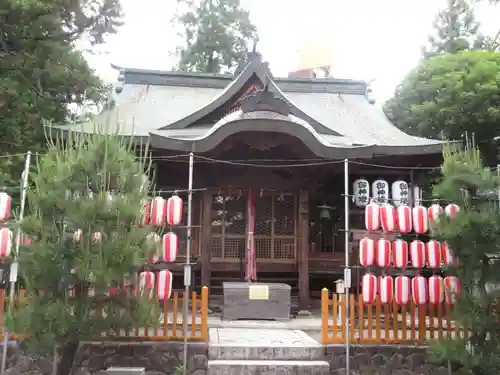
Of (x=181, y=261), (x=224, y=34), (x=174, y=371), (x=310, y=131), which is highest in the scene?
(x=224, y=34)

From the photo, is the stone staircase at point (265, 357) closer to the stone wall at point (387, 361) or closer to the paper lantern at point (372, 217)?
the stone wall at point (387, 361)

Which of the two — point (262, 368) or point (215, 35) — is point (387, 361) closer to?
point (262, 368)

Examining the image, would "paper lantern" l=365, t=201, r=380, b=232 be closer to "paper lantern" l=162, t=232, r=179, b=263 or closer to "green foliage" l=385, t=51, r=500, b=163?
"paper lantern" l=162, t=232, r=179, b=263

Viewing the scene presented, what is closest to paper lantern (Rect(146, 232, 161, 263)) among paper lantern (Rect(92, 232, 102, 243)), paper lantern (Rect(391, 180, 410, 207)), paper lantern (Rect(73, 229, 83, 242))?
paper lantern (Rect(92, 232, 102, 243))

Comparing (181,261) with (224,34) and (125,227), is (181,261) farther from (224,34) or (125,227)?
(224,34)

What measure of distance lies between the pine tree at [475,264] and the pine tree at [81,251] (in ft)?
13.5

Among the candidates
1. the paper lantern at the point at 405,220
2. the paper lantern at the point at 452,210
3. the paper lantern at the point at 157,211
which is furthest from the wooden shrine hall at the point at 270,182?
the paper lantern at the point at 452,210

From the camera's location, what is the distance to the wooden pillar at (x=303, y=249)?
10.4 meters

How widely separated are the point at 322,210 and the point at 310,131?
2598 millimetres

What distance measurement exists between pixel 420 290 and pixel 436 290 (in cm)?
24

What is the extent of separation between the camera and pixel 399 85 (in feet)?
60.5

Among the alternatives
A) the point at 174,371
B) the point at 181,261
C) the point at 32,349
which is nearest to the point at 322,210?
the point at 181,261

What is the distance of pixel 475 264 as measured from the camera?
635 cm

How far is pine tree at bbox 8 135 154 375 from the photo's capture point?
18.3 ft
